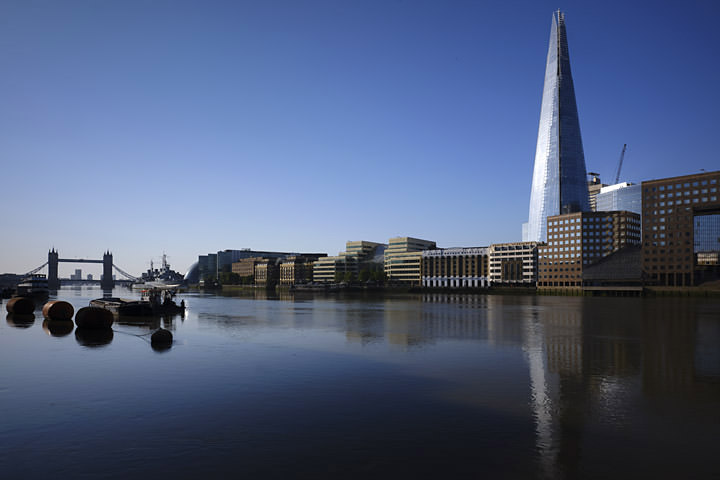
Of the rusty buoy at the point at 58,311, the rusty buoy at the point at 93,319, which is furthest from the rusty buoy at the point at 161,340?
the rusty buoy at the point at 58,311

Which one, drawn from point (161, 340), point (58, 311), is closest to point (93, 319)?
point (161, 340)

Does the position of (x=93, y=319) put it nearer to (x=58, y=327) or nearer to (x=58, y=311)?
(x=58, y=327)

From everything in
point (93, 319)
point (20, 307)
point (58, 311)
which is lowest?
point (20, 307)

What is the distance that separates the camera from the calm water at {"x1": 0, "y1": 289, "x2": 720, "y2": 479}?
49.2 feet

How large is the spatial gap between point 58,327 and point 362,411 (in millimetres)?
55066

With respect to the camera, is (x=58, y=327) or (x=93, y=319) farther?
(x=58, y=327)

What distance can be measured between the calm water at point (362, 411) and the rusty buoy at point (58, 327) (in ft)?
42.1

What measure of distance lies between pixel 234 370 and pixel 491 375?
1586 cm

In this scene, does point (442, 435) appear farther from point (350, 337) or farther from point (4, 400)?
point (350, 337)

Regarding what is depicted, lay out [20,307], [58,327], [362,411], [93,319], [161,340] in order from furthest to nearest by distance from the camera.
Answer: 1. [20,307]
2. [58,327]
3. [93,319]
4. [161,340]
5. [362,411]

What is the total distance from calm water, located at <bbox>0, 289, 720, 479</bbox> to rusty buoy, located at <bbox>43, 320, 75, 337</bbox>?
12817 mm

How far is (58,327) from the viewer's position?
6131 centimetres

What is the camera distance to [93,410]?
2164 cm

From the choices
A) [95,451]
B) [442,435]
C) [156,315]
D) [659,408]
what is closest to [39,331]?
[156,315]
